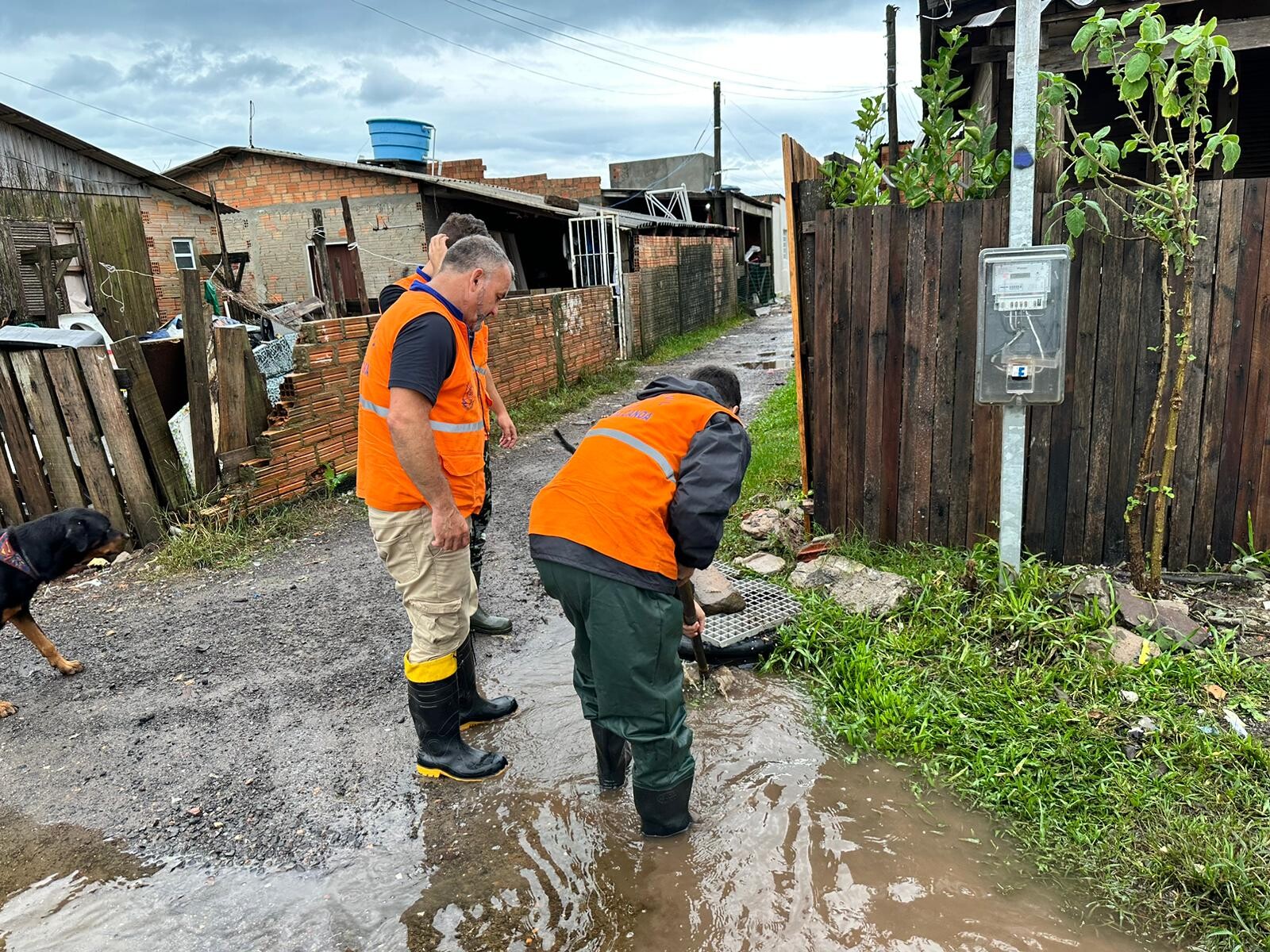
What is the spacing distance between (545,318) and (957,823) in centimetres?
884

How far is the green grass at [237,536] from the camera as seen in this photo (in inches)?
207

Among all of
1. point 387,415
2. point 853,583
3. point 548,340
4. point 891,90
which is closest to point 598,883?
point 387,415

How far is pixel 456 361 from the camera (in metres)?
2.86

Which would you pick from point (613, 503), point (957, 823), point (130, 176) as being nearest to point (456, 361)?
point (613, 503)

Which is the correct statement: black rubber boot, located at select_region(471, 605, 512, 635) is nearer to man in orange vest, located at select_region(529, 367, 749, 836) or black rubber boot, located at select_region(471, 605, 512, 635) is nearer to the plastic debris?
man in orange vest, located at select_region(529, 367, 749, 836)

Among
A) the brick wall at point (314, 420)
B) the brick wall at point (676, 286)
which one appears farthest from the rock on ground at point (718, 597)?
the brick wall at point (676, 286)

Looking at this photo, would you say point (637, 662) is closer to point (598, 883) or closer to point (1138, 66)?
point (598, 883)

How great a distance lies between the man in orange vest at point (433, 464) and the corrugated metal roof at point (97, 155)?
914 cm

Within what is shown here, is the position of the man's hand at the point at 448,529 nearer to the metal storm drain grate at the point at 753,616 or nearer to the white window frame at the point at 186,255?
the metal storm drain grate at the point at 753,616

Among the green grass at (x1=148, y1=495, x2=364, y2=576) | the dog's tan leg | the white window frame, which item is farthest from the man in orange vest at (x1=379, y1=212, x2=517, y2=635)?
the white window frame

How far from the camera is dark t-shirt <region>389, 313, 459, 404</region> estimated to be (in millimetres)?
2689

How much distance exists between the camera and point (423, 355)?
2703 millimetres

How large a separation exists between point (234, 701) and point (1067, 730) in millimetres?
3535

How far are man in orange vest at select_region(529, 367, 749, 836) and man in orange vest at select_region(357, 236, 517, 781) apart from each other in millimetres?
499
